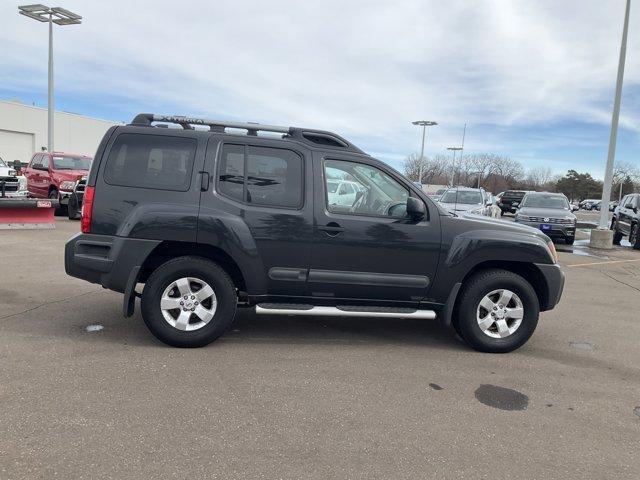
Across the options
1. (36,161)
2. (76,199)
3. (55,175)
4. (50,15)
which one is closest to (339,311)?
(76,199)

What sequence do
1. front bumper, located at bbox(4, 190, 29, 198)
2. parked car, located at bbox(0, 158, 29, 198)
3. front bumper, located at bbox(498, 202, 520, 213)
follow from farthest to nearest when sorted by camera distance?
1. front bumper, located at bbox(498, 202, 520, 213)
2. front bumper, located at bbox(4, 190, 29, 198)
3. parked car, located at bbox(0, 158, 29, 198)

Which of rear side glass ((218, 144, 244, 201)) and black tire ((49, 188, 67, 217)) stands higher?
rear side glass ((218, 144, 244, 201))

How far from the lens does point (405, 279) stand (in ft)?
16.1

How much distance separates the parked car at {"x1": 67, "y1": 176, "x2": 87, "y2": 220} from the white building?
28.6m

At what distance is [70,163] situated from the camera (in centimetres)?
1673

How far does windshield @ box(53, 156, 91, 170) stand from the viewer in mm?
16433

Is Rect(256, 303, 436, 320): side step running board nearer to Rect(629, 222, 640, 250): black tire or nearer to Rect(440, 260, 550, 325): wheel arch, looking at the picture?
Rect(440, 260, 550, 325): wheel arch

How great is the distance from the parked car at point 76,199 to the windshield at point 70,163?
3.51 feet

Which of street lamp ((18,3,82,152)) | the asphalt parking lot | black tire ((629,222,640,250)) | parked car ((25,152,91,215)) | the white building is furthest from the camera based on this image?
the white building

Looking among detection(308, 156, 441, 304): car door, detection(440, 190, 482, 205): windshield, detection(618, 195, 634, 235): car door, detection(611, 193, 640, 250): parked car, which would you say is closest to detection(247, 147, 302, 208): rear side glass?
detection(308, 156, 441, 304): car door

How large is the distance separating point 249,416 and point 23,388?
5.62ft

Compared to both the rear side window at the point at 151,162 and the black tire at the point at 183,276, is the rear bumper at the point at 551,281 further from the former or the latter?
the rear side window at the point at 151,162

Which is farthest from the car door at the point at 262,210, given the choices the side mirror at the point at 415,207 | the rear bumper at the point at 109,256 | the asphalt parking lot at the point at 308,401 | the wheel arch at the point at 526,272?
the wheel arch at the point at 526,272

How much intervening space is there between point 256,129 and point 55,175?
13568 mm
